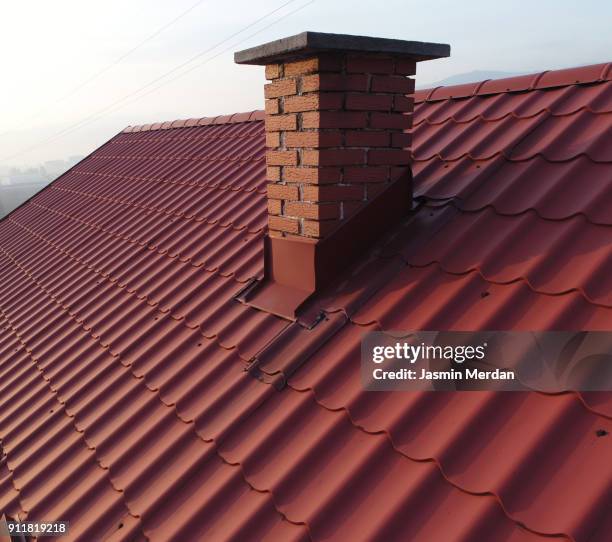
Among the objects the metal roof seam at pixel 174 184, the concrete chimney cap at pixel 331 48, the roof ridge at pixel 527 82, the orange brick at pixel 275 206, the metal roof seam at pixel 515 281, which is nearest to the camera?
the metal roof seam at pixel 515 281

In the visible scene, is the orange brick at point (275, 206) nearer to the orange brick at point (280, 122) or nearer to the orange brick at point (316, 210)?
the orange brick at point (316, 210)

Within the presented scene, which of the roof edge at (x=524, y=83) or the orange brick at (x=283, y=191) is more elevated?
the roof edge at (x=524, y=83)

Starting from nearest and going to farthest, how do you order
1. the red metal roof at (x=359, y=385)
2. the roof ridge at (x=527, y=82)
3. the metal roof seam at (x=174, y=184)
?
the red metal roof at (x=359, y=385) → the roof ridge at (x=527, y=82) → the metal roof seam at (x=174, y=184)

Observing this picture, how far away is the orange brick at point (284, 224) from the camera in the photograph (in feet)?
9.42

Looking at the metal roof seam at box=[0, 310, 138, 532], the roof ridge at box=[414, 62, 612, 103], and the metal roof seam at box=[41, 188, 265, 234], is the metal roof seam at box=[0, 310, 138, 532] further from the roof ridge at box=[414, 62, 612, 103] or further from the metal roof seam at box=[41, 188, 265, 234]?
the roof ridge at box=[414, 62, 612, 103]

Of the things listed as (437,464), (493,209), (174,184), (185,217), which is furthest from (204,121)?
(437,464)

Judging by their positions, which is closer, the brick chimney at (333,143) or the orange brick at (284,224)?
the brick chimney at (333,143)

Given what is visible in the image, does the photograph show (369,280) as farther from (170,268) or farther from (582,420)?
(170,268)

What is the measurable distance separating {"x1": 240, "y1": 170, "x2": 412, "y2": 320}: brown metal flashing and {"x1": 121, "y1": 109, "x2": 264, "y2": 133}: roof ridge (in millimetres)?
4193

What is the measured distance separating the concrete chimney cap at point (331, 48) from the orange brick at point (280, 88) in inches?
4.5

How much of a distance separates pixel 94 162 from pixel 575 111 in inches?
374

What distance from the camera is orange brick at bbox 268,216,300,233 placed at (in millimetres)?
2871

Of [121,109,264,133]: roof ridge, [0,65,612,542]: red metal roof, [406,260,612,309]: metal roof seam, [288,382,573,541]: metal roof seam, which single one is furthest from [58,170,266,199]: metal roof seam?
[288,382,573,541]: metal roof seam

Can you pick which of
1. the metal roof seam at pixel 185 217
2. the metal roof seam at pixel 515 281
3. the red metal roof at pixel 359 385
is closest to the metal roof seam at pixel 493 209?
the red metal roof at pixel 359 385
